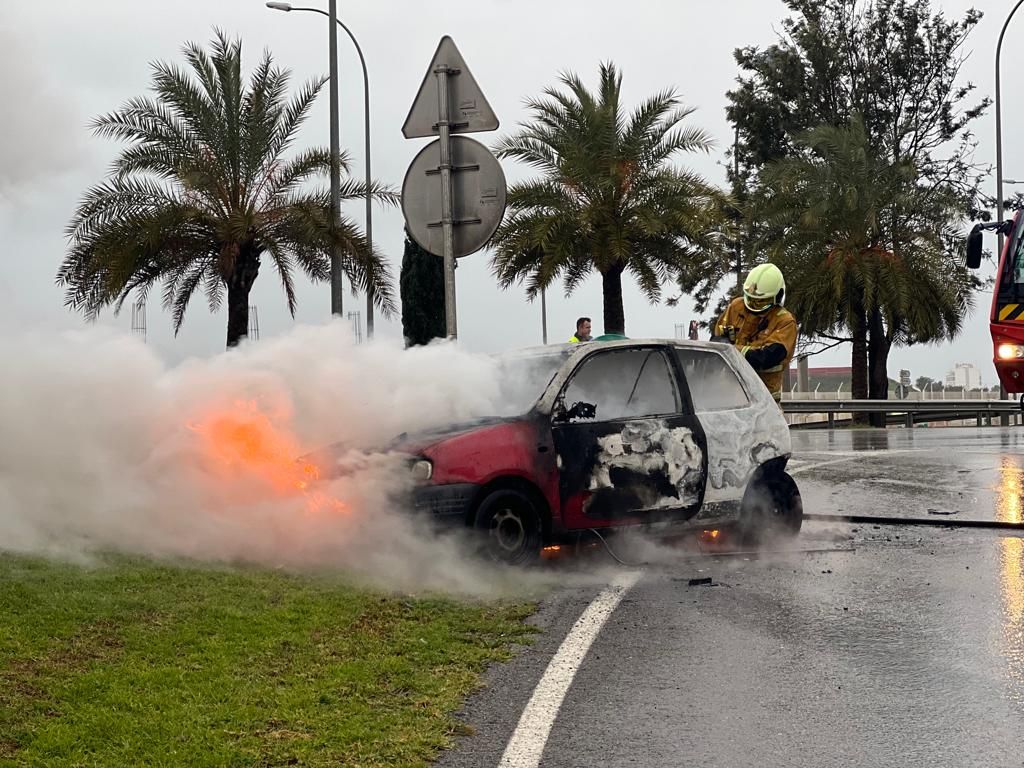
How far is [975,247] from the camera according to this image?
17.1 m

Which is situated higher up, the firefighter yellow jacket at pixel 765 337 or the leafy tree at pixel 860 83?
the leafy tree at pixel 860 83

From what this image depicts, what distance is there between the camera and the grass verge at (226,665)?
4.33m

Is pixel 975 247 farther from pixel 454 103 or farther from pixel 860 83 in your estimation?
pixel 860 83

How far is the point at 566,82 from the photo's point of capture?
28516 millimetres

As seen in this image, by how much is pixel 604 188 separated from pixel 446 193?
19.2 meters

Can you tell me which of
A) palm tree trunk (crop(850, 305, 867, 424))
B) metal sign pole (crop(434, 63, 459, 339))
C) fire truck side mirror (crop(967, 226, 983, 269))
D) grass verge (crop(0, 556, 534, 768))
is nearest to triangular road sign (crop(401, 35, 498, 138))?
metal sign pole (crop(434, 63, 459, 339))

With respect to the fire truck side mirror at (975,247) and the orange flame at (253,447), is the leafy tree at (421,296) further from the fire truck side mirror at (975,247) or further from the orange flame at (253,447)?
the orange flame at (253,447)

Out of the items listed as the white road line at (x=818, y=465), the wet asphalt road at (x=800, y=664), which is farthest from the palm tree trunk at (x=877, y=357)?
the wet asphalt road at (x=800, y=664)

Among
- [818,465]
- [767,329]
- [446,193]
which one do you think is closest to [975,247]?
[818,465]

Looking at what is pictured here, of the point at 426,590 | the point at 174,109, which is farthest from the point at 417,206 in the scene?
the point at 174,109

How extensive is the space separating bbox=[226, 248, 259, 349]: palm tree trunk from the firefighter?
15.1 m

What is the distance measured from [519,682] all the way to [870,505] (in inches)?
255

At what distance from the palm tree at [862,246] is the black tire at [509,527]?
27322mm

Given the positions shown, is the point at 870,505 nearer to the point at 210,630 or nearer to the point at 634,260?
the point at 210,630
